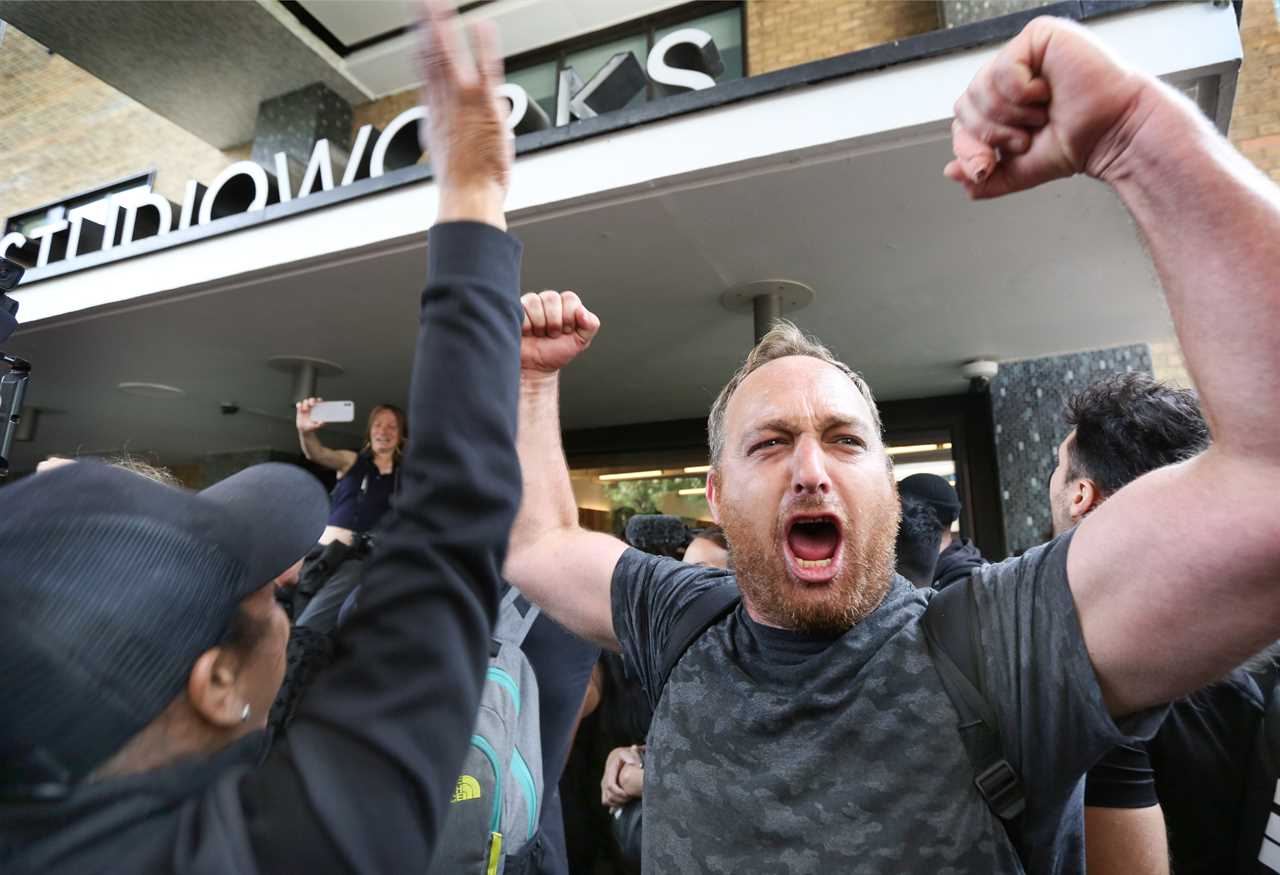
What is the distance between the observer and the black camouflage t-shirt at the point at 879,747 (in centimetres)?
103

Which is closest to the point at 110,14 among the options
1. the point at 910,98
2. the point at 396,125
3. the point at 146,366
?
the point at 146,366

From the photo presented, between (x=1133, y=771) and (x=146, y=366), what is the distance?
759cm

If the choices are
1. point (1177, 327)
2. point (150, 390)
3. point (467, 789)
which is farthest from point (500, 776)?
point (150, 390)

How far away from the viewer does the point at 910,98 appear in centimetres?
291

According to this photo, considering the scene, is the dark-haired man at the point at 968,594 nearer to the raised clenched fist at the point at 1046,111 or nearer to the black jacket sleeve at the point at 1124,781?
the raised clenched fist at the point at 1046,111

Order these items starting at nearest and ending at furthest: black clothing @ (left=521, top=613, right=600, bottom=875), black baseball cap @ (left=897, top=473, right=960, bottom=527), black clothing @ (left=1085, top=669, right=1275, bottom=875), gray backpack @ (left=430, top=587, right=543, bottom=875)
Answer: gray backpack @ (left=430, top=587, right=543, bottom=875)
black clothing @ (left=1085, top=669, right=1275, bottom=875)
black clothing @ (left=521, top=613, right=600, bottom=875)
black baseball cap @ (left=897, top=473, right=960, bottom=527)

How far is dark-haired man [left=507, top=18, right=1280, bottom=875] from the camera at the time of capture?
814mm

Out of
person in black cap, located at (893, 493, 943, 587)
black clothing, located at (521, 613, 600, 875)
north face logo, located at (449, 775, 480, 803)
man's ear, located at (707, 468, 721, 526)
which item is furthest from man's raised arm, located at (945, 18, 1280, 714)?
person in black cap, located at (893, 493, 943, 587)

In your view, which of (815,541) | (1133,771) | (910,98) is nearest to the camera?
(1133,771)

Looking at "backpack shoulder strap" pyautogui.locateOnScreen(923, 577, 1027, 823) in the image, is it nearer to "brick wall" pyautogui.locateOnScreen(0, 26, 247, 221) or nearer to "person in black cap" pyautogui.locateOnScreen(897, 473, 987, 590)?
"person in black cap" pyautogui.locateOnScreen(897, 473, 987, 590)

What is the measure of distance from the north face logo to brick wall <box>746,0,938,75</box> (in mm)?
6179

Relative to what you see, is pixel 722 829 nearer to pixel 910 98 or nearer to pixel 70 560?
pixel 70 560

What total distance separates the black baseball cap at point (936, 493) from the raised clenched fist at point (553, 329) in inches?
68.1

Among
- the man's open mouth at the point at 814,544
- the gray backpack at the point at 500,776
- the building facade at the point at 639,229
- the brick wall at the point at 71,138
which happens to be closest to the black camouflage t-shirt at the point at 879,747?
the man's open mouth at the point at 814,544
